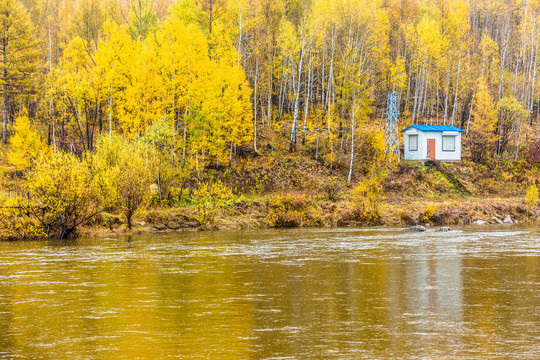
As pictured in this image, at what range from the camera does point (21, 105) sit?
58.3 meters

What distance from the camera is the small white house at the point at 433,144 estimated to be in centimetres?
5575

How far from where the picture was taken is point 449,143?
5653 cm

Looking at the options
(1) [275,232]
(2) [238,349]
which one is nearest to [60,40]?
(1) [275,232]

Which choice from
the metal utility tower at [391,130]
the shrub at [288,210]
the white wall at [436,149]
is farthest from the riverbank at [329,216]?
the white wall at [436,149]

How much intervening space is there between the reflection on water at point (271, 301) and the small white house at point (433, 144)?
29.7 meters

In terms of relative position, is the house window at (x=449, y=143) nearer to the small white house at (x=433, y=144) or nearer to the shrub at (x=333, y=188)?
the small white house at (x=433, y=144)

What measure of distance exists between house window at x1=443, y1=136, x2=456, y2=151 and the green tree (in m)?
39.1

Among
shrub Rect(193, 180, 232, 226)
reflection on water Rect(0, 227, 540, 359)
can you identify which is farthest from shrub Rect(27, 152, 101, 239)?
shrub Rect(193, 180, 232, 226)

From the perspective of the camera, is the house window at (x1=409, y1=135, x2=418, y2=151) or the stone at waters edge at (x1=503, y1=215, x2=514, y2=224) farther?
the house window at (x1=409, y1=135, x2=418, y2=151)

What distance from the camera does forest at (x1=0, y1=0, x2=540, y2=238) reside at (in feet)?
118

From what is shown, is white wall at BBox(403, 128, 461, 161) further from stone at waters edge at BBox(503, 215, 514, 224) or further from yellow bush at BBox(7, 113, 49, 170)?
yellow bush at BBox(7, 113, 49, 170)

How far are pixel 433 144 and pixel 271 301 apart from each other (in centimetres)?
4487

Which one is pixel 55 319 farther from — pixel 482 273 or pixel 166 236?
pixel 166 236

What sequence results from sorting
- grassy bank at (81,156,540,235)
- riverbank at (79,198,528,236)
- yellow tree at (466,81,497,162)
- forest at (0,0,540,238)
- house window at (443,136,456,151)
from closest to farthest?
forest at (0,0,540,238)
riverbank at (79,198,528,236)
grassy bank at (81,156,540,235)
house window at (443,136,456,151)
yellow tree at (466,81,497,162)
